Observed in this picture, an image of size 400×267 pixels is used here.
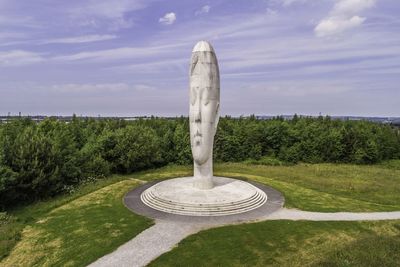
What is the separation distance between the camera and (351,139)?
50.8 meters

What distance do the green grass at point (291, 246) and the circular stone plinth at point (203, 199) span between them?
233 cm

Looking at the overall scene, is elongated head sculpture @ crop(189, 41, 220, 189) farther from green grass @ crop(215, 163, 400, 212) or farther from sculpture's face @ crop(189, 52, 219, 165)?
green grass @ crop(215, 163, 400, 212)

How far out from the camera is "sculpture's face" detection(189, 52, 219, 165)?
20.0 metres

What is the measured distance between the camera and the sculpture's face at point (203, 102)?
20000 mm

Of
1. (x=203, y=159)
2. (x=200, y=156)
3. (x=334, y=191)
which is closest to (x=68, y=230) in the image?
(x=200, y=156)

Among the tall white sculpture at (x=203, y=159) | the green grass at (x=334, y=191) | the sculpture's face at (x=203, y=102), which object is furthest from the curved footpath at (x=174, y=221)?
the sculpture's face at (x=203, y=102)

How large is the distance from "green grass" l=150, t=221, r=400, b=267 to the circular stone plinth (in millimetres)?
2328

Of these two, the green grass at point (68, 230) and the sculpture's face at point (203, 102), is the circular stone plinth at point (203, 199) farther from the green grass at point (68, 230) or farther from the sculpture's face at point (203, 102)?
the sculpture's face at point (203, 102)

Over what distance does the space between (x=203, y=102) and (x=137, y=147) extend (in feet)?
54.9

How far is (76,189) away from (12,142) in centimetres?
611

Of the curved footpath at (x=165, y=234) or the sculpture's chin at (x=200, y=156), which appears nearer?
the curved footpath at (x=165, y=234)

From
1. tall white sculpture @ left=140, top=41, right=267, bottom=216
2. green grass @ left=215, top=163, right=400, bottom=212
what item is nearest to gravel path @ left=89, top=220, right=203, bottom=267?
tall white sculpture @ left=140, top=41, right=267, bottom=216

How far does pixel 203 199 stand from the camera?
1855cm

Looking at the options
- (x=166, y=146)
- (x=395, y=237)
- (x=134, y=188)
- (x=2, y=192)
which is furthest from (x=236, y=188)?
(x=166, y=146)
